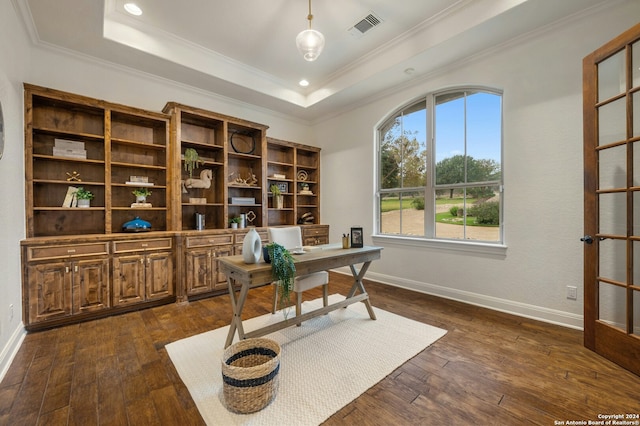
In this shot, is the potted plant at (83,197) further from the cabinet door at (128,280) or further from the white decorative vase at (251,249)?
the white decorative vase at (251,249)

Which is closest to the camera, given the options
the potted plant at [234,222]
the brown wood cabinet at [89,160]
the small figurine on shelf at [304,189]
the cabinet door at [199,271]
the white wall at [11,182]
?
the white wall at [11,182]

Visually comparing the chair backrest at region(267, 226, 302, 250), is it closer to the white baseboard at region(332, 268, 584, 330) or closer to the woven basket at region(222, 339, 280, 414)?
the woven basket at region(222, 339, 280, 414)

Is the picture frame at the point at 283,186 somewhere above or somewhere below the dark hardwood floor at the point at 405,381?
above

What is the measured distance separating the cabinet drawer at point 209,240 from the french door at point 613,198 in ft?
12.8

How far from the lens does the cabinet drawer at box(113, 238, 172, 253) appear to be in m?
3.00

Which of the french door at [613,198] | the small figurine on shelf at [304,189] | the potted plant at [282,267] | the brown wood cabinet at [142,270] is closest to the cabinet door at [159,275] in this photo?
the brown wood cabinet at [142,270]

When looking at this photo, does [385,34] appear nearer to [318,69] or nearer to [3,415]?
[318,69]

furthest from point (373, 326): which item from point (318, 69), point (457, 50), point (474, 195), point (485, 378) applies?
point (318, 69)

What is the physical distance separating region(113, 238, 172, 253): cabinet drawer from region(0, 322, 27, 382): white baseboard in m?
0.96

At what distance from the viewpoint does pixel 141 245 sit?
3143mm

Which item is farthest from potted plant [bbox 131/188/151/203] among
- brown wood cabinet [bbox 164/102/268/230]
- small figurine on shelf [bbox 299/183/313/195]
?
small figurine on shelf [bbox 299/183/313/195]

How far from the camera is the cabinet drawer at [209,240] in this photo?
3454 millimetres

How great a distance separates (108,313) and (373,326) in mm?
2936

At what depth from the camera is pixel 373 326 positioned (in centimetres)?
265
